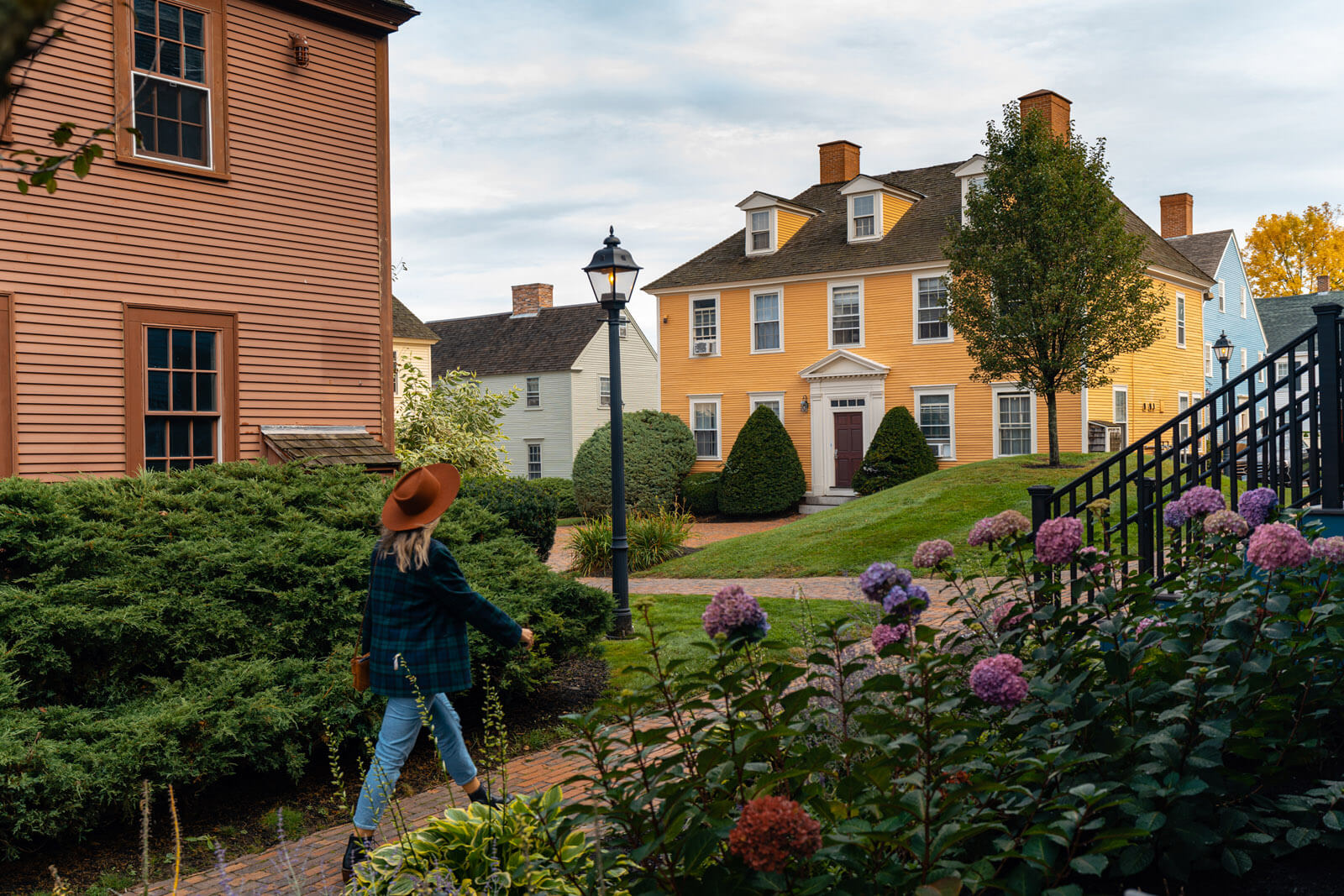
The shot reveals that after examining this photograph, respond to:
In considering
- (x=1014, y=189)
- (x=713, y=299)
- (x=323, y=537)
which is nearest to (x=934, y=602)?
(x=323, y=537)

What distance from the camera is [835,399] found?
2655 cm

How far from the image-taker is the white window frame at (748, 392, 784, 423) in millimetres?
27547

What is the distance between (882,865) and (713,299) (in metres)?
26.8

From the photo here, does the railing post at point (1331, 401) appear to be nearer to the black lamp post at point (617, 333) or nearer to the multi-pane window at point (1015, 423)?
the black lamp post at point (617, 333)

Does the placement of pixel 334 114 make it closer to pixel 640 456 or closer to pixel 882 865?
pixel 882 865

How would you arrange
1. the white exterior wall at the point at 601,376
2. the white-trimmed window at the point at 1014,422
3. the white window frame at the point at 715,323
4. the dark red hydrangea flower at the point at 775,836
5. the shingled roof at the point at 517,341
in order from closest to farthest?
the dark red hydrangea flower at the point at 775,836, the white-trimmed window at the point at 1014,422, the white window frame at the point at 715,323, the white exterior wall at the point at 601,376, the shingled roof at the point at 517,341

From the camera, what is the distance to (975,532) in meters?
3.75

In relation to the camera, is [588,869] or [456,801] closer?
[588,869]

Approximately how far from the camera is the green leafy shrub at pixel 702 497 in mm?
26109

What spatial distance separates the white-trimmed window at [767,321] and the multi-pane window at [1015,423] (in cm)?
640

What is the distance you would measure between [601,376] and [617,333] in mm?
28792

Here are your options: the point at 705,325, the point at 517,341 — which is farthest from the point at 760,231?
the point at 517,341

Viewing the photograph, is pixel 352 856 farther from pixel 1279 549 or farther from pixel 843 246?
pixel 843 246

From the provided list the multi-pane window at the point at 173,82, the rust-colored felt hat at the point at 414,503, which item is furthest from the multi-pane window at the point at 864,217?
the rust-colored felt hat at the point at 414,503
